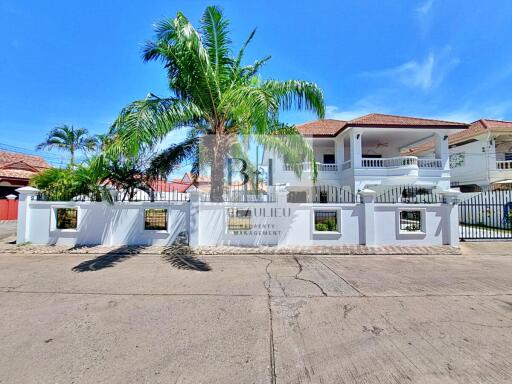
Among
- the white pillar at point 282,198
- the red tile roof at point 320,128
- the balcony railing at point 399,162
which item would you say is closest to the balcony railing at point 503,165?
the balcony railing at point 399,162

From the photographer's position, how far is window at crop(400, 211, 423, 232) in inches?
419

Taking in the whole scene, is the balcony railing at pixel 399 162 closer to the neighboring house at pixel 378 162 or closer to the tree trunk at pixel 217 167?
the neighboring house at pixel 378 162

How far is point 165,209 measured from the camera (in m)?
9.95

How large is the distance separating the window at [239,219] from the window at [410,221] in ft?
19.4

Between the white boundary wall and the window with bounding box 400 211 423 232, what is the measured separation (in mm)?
675

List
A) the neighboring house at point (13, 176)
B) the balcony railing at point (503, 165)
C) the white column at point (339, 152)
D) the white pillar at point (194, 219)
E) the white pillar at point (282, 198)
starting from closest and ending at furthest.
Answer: the white pillar at point (194, 219) < the white pillar at point (282, 198) < the white column at point (339, 152) < the balcony railing at point (503, 165) < the neighboring house at point (13, 176)

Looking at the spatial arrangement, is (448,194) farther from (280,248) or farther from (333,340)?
(333,340)

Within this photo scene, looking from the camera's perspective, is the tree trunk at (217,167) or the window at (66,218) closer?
the tree trunk at (217,167)

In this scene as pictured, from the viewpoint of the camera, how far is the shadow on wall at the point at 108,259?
718 cm

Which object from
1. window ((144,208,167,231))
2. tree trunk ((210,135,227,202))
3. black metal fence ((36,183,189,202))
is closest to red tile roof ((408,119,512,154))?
tree trunk ((210,135,227,202))

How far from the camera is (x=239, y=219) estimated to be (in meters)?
10.0

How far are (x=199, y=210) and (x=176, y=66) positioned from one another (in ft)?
15.9

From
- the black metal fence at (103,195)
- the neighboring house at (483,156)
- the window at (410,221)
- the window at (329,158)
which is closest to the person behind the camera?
the black metal fence at (103,195)

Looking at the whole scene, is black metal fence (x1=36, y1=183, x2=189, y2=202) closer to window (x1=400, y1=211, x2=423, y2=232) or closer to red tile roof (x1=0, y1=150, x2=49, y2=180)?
window (x1=400, y1=211, x2=423, y2=232)
